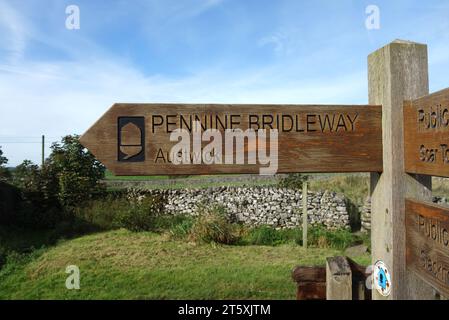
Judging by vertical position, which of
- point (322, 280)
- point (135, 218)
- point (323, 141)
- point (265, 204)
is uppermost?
point (323, 141)

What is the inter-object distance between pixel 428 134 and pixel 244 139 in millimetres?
725

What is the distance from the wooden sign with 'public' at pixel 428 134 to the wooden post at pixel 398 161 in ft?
0.15

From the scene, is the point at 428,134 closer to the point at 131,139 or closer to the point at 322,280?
the point at 322,280

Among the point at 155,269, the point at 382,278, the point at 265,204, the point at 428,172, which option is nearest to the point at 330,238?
the point at 265,204

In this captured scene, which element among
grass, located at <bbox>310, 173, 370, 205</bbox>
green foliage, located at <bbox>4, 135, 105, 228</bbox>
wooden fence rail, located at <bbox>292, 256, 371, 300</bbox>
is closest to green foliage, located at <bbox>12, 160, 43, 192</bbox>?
green foliage, located at <bbox>4, 135, 105, 228</bbox>

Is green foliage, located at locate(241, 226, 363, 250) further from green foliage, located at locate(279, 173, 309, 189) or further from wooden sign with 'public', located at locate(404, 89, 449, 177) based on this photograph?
wooden sign with 'public', located at locate(404, 89, 449, 177)

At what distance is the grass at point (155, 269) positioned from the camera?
17.4 ft

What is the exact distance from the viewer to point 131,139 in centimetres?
154

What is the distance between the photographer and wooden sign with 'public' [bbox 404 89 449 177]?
1.29 m

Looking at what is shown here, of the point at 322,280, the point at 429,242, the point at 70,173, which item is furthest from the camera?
the point at 70,173

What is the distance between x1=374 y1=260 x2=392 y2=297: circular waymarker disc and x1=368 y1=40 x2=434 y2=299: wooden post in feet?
0.10

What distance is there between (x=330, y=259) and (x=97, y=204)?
9.45m
